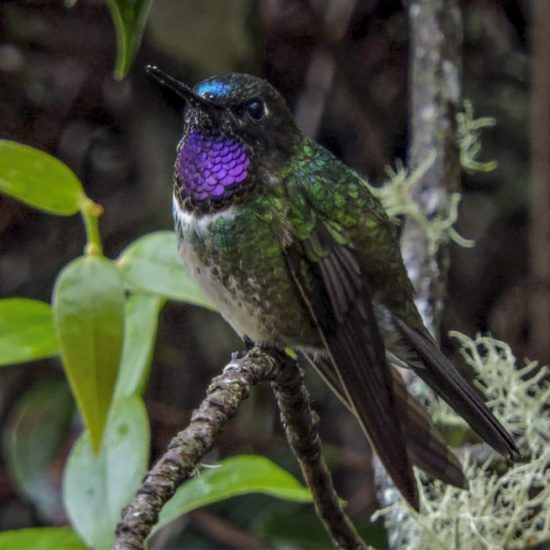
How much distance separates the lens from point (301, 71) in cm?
284

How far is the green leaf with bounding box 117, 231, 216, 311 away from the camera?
1561 millimetres

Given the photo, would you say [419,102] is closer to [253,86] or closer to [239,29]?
[253,86]

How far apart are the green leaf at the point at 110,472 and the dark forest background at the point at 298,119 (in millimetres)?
989

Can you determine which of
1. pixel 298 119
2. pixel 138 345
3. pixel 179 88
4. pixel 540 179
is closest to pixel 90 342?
pixel 138 345

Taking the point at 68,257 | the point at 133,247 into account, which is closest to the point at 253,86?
the point at 133,247

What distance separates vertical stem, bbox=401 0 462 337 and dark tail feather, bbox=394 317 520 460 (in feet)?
0.83

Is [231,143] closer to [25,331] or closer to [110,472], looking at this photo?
[25,331]

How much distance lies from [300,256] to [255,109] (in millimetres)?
286

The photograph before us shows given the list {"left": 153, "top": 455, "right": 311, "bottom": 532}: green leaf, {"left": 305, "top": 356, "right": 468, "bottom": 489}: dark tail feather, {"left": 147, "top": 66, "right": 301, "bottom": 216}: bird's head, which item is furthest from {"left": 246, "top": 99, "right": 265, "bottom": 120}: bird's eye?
{"left": 153, "top": 455, "right": 311, "bottom": 532}: green leaf

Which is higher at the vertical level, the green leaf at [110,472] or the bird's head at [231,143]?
the bird's head at [231,143]

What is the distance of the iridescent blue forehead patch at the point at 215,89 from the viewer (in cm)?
167

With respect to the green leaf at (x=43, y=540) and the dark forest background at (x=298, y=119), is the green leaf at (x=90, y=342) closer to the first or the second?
the green leaf at (x=43, y=540)

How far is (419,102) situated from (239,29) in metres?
0.62

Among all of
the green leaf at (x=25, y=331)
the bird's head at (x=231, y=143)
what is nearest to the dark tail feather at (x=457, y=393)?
the bird's head at (x=231, y=143)
